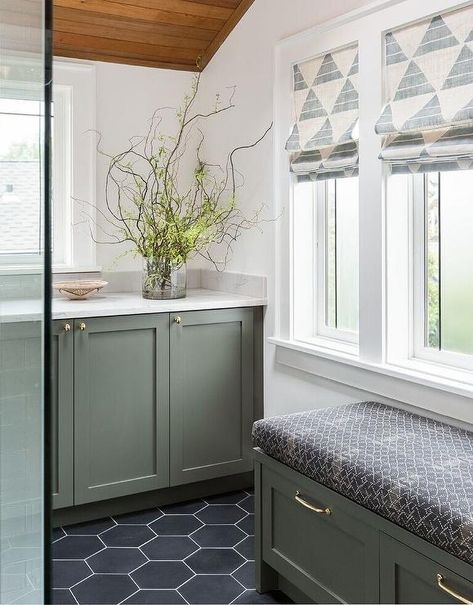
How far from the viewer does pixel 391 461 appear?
1936mm

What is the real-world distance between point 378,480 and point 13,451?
130 cm

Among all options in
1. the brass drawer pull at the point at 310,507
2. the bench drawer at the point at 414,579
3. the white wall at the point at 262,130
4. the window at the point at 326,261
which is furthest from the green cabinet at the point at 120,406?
the bench drawer at the point at 414,579

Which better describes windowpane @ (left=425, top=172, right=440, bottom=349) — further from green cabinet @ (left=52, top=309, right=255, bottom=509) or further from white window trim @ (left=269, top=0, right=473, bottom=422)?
green cabinet @ (left=52, top=309, right=255, bottom=509)

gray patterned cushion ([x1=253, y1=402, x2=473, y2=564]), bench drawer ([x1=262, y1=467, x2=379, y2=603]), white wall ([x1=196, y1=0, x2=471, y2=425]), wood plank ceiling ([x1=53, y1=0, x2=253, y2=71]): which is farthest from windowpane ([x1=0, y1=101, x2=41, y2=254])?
wood plank ceiling ([x1=53, y1=0, x2=253, y2=71])

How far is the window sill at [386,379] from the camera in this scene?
229cm

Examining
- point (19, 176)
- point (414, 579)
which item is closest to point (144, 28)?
point (414, 579)

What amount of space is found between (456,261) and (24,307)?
6.48 ft

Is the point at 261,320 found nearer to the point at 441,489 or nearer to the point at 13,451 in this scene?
the point at 441,489

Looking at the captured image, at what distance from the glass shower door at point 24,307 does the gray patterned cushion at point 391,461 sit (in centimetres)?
114

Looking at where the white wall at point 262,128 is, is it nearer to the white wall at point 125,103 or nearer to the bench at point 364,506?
the white wall at point 125,103

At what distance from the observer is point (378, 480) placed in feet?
6.09

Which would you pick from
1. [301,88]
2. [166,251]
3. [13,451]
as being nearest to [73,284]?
[166,251]

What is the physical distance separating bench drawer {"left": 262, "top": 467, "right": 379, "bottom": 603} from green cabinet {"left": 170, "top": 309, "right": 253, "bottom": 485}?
874 mm

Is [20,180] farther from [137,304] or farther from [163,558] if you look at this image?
[137,304]
